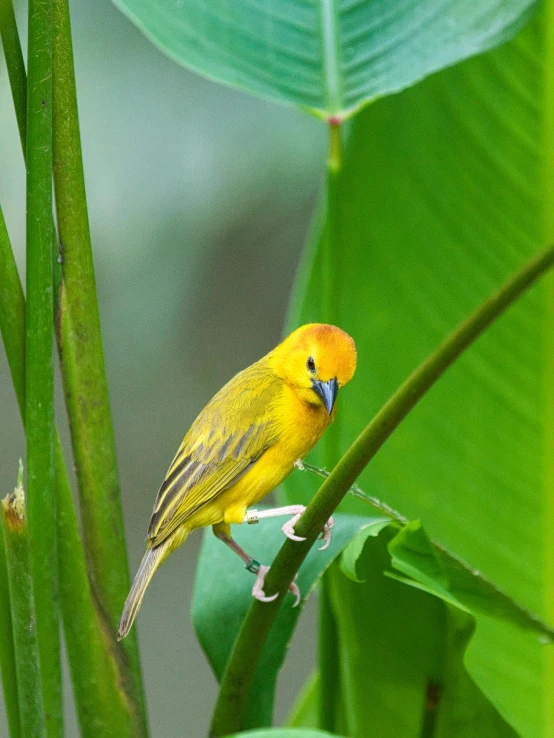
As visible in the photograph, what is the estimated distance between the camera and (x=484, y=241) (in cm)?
96

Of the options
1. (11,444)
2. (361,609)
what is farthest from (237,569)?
(11,444)

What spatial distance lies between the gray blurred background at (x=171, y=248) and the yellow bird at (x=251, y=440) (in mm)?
750

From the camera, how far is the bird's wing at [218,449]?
735 millimetres

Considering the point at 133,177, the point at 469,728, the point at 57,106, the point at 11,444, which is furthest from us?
the point at 11,444

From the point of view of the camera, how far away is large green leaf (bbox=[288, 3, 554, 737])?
933 millimetres

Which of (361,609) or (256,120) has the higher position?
(256,120)

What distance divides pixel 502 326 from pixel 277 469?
0.31 metres

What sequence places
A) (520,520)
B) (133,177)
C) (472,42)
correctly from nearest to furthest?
(472,42)
(520,520)
(133,177)

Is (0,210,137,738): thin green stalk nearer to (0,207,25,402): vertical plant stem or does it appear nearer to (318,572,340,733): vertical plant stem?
(0,207,25,402): vertical plant stem

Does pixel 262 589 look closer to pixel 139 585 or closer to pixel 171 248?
pixel 139 585

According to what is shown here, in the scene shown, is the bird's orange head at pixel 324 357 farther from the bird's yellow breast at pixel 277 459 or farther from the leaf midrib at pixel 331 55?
the leaf midrib at pixel 331 55

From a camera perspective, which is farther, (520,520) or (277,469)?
(520,520)

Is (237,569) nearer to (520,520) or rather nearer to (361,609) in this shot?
(361,609)

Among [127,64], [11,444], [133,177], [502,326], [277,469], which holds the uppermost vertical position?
[127,64]
